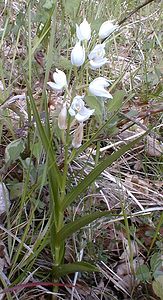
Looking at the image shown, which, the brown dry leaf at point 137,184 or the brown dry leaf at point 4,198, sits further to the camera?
the brown dry leaf at point 137,184

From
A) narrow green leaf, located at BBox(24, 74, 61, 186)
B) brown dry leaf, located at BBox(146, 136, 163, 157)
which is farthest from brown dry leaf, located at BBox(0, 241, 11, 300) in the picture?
brown dry leaf, located at BBox(146, 136, 163, 157)

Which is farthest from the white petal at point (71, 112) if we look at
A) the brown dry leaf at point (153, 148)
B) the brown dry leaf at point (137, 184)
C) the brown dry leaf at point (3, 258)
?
the brown dry leaf at point (153, 148)

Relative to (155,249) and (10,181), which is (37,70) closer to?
(10,181)

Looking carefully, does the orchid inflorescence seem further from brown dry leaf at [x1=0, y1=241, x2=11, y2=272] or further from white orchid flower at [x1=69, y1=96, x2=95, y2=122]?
brown dry leaf at [x1=0, y1=241, x2=11, y2=272]

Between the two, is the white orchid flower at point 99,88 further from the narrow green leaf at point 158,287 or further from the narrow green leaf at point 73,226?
the narrow green leaf at point 158,287

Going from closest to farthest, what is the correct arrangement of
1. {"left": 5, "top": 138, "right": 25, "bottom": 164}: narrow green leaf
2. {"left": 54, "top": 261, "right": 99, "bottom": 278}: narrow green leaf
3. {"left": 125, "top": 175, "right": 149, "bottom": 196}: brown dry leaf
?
1. {"left": 54, "top": 261, "right": 99, "bottom": 278}: narrow green leaf
2. {"left": 5, "top": 138, "right": 25, "bottom": 164}: narrow green leaf
3. {"left": 125, "top": 175, "right": 149, "bottom": 196}: brown dry leaf

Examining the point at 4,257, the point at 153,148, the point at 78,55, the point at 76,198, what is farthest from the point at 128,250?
the point at 78,55
